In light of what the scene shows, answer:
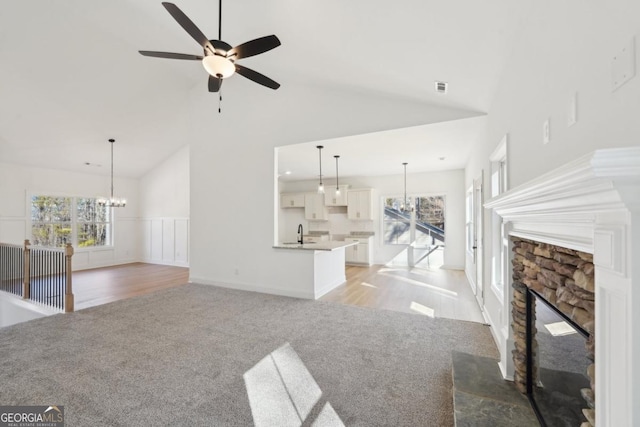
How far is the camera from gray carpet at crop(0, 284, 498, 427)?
75.5 inches

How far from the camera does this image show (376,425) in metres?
1.78

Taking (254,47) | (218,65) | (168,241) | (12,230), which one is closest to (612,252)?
(254,47)

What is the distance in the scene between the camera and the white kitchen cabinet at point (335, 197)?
8094mm

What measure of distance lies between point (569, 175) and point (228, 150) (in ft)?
17.1

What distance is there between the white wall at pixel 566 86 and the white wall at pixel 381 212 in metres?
5.05

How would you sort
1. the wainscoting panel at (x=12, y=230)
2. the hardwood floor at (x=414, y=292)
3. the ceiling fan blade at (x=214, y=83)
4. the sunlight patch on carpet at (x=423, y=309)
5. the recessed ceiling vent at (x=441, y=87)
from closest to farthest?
the ceiling fan blade at (x=214, y=83), the recessed ceiling vent at (x=441, y=87), the sunlight patch on carpet at (x=423, y=309), the hardwood floor at (x=414, y=292), the wainscoting panel at (x=12, y=230)

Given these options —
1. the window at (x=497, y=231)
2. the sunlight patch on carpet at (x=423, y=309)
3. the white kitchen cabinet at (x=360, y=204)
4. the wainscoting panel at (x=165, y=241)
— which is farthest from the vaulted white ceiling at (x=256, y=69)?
the sunlight patch on carpet at (x=423, y=309)

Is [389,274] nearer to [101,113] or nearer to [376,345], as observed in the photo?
[376,345]

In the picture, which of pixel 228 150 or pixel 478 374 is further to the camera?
pixel 228 150

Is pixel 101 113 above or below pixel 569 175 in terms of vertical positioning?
above

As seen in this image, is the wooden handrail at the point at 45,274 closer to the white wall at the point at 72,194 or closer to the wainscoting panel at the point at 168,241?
the white wall at the point at 72,194

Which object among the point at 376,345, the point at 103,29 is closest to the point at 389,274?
the point at 376,345

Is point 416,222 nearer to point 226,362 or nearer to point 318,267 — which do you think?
point 318,267

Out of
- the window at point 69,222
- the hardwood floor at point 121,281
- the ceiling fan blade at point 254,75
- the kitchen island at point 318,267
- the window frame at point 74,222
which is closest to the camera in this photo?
the ceiling fan blade at point 254,75
